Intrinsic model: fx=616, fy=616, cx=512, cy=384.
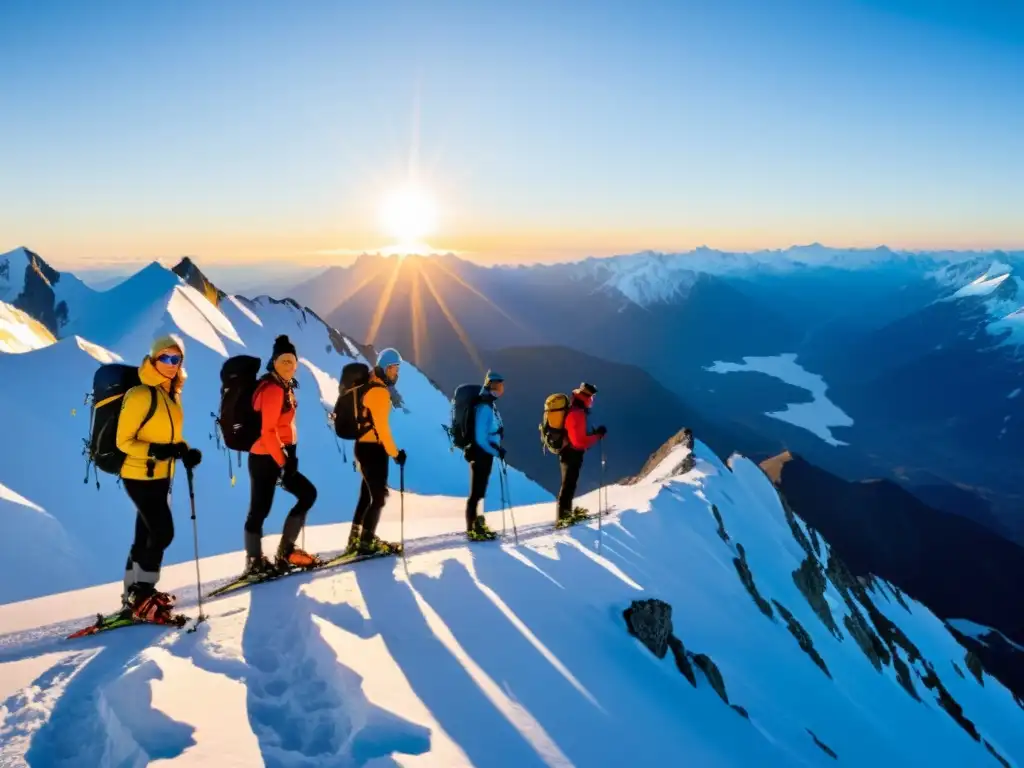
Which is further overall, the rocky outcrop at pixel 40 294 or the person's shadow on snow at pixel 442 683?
the rocky outcrop at pixel 40 294

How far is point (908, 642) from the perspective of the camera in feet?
106

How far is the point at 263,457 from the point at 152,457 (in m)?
1.77

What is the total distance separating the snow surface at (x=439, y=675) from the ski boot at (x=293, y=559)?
0.45 m

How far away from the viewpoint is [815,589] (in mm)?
25219

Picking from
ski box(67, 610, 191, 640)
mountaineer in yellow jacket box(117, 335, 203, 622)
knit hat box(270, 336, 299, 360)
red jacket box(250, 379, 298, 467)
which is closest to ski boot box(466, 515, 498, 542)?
red jacket box(250, 379, 298, 467)

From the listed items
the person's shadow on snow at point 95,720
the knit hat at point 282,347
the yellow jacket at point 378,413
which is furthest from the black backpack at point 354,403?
the person's shadow on snow at point 95,720

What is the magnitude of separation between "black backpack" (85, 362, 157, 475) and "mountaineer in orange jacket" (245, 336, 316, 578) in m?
1.73

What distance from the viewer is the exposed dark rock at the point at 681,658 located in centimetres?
1021

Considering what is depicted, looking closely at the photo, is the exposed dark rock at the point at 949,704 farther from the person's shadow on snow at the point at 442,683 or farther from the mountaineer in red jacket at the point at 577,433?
the person's shadow on snow at the point at 442,683

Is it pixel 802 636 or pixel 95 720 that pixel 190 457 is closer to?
pixel 95 720

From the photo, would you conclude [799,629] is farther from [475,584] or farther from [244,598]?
[244,598]

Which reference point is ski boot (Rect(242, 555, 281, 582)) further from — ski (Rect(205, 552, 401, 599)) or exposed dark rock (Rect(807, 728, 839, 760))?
exposed dark rock (Rect(807, 728, 839, 760))

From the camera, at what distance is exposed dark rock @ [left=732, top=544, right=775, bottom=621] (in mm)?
17548

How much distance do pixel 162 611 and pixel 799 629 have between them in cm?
1778
